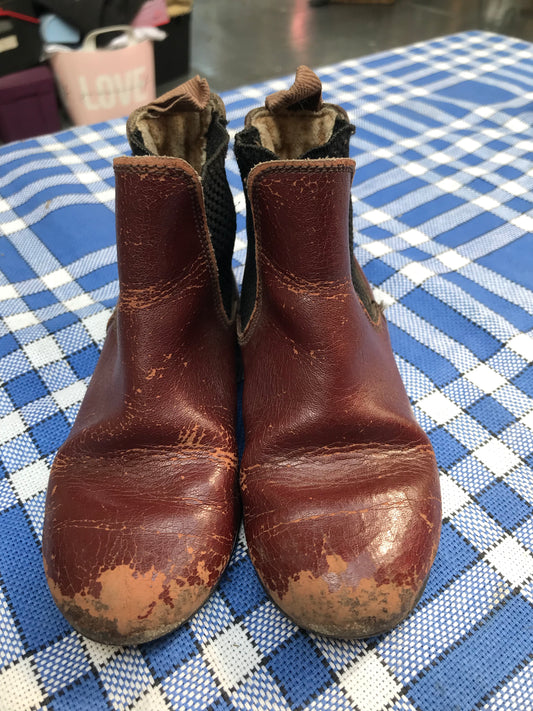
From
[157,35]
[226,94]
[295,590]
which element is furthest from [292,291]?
[157,35]

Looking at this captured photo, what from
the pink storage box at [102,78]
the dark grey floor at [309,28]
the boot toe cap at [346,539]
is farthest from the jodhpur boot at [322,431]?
the dark grey floor at [309,28]

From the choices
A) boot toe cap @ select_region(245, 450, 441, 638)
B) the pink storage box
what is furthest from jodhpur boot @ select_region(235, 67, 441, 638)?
the pink storage box

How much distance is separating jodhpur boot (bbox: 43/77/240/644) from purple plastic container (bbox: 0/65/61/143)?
1.72 metres

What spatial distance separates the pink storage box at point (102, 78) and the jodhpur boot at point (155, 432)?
1.68 m

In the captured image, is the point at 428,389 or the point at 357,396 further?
the point at 428,389

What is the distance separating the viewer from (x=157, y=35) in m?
2.24

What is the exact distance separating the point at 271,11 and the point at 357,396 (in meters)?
3.80

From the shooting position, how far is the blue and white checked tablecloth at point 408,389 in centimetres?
49

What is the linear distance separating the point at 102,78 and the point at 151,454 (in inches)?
77.5

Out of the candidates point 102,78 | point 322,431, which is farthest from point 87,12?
point 322,431

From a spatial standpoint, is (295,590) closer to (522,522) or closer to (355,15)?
(522,522)

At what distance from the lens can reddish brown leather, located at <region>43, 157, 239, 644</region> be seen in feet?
1.51

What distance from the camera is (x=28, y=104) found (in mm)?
2014

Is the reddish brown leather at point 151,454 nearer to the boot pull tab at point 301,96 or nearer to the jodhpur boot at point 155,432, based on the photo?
the jodhpur boot at point 155,432
